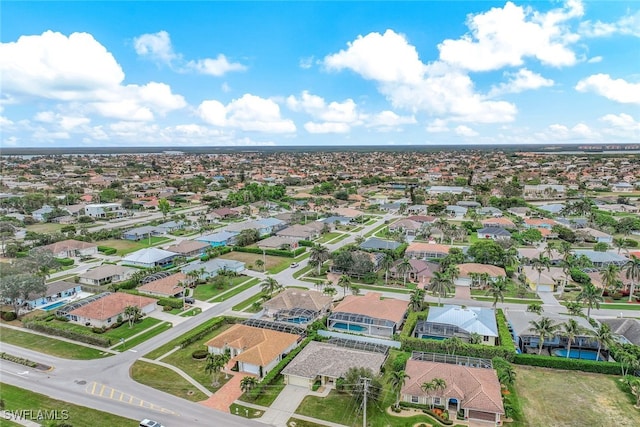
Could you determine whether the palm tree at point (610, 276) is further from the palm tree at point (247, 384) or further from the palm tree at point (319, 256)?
the palm tree at point (247, 384)

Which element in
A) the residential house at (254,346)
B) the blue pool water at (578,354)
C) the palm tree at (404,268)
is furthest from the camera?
the palm tree at (404,268)

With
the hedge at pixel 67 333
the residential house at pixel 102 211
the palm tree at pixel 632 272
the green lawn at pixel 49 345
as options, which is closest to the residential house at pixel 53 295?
the hedge at pixel 67 333

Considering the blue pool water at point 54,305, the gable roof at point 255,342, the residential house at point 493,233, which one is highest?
the residential house at point 493,233

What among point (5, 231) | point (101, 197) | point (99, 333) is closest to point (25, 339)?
point (99, 333)

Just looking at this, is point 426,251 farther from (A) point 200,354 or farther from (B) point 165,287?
(A) point 200,354

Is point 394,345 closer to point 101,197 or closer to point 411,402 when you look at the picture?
point 411,402

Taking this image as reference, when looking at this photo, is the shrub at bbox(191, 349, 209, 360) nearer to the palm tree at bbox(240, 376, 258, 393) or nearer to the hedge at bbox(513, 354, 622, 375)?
the palm tree at bbox(240, 376, 258, 393)
